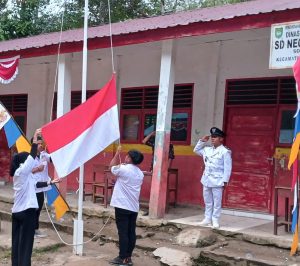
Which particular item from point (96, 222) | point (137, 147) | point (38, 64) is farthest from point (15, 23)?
point (96, 222)

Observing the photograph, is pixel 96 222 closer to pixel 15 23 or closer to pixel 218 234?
pixel 218 234

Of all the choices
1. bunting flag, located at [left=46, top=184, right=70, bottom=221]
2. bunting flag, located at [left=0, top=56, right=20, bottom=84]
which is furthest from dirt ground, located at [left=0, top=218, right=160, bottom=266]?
bunting flag, located at [left=0, top=56, right=20, bottom=84]

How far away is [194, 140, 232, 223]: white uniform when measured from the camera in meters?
6.72

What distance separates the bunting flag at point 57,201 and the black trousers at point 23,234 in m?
1.18

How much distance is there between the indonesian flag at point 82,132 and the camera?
5.50 meters

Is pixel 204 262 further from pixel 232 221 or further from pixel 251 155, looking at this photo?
pixel 251 155

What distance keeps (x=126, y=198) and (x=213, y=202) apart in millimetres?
1632

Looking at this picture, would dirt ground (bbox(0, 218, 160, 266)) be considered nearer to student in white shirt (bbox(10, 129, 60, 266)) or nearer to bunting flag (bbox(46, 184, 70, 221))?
bunting flag (bbox(46, 184, 70, 221))

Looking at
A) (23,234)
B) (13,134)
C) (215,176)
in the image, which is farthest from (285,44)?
(13,134)

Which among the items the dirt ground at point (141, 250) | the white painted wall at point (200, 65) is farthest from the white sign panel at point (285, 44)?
the dirt ground at point (141, 250)

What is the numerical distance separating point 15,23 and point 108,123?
11892 millimetres

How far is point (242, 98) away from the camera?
8109 mm

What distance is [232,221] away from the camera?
730 centimetres

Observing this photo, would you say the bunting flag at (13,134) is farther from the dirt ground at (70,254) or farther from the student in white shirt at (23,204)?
the student in white shirt at (23,204)
